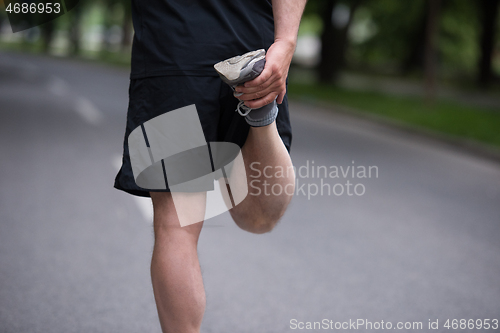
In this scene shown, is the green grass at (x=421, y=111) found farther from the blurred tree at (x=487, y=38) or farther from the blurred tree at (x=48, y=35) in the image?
the blurred tree at (x=48, y=35)

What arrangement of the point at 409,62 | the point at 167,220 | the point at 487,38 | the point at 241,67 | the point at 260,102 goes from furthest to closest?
the point at 409,62
the point at 487,38
the point at 167,220
the point at 260,102
the point at 241,67

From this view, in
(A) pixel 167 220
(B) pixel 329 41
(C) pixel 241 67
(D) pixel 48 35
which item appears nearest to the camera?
(C) pixel 241 67

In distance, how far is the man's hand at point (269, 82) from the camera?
1502 millimetres

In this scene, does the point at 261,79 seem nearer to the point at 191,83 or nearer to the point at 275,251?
the point at 191,83

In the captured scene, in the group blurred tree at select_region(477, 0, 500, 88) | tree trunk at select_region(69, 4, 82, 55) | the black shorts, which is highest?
the black shorts

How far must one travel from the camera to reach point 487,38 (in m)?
23.9

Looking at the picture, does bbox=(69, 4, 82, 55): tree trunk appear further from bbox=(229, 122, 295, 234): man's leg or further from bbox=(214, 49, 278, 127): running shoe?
bbox=(214, 49, 278, 127): running shoe

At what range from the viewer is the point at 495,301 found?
312 cm

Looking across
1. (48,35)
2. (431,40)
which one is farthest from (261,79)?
(48,35)

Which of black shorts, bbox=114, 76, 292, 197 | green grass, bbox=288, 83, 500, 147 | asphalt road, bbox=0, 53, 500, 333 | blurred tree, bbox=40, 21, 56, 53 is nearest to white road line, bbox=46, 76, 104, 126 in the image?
asphalt road, bbox=0, 53, 500, 333

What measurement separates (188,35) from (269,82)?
256 millimetres

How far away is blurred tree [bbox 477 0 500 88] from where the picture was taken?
23.3 meters

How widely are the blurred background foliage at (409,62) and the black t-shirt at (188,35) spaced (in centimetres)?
799

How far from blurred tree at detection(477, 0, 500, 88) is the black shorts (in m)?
23.4
